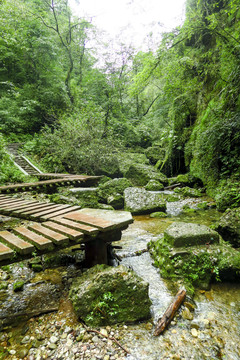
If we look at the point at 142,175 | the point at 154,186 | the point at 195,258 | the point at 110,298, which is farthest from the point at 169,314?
the point at 142,175

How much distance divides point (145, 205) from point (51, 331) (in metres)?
4.75

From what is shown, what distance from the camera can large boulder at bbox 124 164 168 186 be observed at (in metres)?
10.2

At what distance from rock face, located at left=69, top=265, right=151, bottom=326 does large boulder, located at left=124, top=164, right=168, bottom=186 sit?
326 inches

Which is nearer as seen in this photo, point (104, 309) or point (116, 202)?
point (104, 309)

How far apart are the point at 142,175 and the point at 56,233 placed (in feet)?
28.4

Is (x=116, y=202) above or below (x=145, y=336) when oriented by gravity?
above

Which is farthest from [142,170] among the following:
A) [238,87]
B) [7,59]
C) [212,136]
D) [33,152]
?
[7,59]

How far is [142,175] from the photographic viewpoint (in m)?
10.5

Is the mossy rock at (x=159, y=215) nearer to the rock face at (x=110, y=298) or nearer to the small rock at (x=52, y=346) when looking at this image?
the rock face at (x=110, y=298)

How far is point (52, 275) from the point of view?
2766mm

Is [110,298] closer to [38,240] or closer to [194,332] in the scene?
[194,332]

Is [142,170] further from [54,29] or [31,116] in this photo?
[54,29]

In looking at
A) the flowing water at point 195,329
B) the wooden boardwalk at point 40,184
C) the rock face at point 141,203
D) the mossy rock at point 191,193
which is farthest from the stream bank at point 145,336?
the mossy rock at point 191,193

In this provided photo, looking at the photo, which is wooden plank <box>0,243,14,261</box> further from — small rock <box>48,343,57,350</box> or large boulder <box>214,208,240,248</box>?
large boulder <box>214,208,240,248</box>
